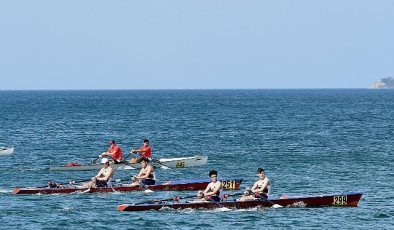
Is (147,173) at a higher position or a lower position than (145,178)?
higher

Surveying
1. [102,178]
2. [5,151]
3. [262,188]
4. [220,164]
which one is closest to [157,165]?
[220,164]

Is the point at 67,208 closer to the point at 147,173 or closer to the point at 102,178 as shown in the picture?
the point at 102,178

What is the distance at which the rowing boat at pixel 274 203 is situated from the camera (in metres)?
37.9

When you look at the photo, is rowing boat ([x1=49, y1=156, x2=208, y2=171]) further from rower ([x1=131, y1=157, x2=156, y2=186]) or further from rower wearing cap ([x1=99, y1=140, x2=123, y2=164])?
rower ([x1=131, y1=157, x2=156, y2=186])

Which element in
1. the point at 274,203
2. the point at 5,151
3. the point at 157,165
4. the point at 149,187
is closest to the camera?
the point at 274,203

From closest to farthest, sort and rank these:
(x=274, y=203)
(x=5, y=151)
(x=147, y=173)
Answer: (x=274, y=203) < (x=147, y=173) < (x=5, y=151)

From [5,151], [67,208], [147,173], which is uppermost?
[147,173]

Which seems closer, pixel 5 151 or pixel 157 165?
pixel 157 165

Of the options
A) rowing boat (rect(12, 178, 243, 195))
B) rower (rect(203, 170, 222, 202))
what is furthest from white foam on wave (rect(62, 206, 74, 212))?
rower (rect(203, 170, 222, 202))

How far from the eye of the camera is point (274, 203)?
127 ft

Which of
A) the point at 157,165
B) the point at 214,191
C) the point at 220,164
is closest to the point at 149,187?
the point at 214,191

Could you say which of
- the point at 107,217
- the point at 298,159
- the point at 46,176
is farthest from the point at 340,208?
the point at 298,159

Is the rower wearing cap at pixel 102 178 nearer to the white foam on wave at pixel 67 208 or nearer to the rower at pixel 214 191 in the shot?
the white foam on wave at pixel 67 208

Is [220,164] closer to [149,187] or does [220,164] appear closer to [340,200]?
[149,187]
